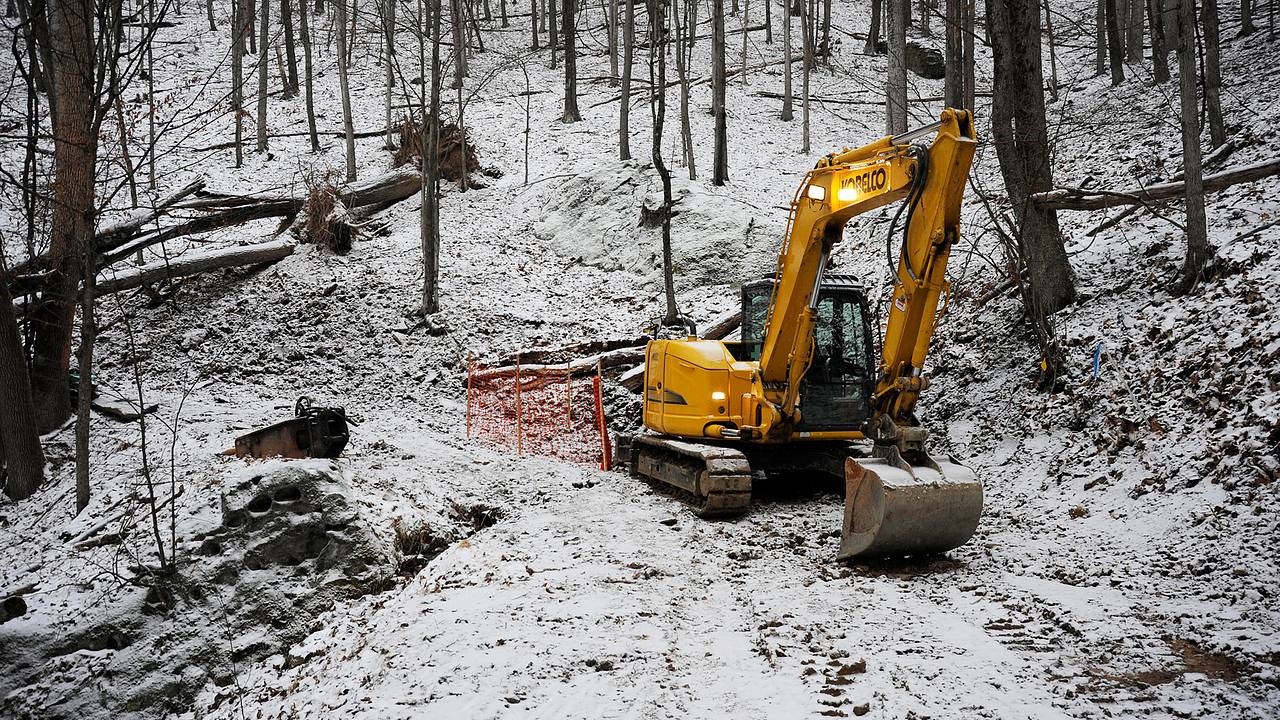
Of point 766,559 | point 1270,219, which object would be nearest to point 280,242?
point 766,559

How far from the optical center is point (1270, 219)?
901 cm

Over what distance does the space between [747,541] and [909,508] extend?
5.92ft

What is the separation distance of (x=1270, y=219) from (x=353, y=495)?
10100 millimetres

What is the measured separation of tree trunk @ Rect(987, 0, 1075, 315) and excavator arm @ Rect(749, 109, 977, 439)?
3114 mm

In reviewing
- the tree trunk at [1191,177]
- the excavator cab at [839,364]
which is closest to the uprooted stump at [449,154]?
the excavator cab at [839,364]

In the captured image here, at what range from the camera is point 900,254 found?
23.5 feet

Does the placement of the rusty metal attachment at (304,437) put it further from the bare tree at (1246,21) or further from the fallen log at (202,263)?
the bare tree at (1246,21)

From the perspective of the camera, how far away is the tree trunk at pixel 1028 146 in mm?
9867

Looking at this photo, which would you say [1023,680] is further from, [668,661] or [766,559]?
[766,559]

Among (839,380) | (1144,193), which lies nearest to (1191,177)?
(1144,193)

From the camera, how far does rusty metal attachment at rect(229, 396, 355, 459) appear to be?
378 inches

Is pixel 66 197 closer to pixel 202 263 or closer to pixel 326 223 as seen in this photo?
pixel 202 263

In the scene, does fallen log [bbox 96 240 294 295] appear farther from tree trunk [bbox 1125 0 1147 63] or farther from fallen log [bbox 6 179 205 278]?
tree trunk [bbox 1125 0 1147 63]

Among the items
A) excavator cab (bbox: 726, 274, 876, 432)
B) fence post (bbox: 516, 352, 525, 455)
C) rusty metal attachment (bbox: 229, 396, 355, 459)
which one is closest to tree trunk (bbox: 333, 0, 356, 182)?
fence post (bbox: 516, 352, 525, 455)
